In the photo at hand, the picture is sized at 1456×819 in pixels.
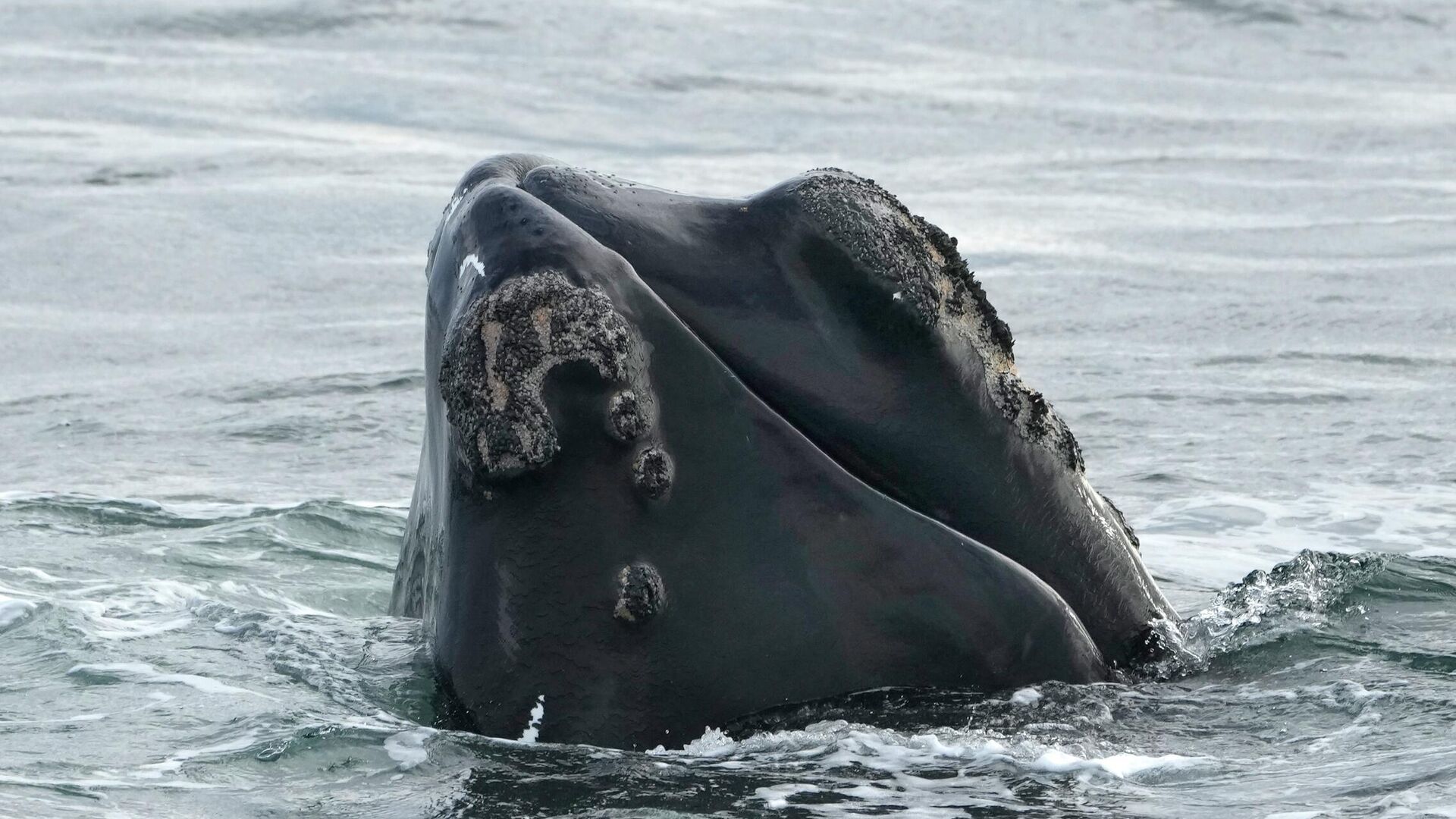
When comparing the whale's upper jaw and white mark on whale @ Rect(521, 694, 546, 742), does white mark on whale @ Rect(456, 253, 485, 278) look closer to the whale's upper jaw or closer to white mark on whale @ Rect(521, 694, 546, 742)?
the whale's upper jaw

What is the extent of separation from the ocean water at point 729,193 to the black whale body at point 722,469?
13 cm

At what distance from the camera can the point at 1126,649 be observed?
4738mm

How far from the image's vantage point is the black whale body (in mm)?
4195

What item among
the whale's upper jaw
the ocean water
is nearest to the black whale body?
the whale's upper jaw

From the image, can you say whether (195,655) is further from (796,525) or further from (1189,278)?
(1189,278)

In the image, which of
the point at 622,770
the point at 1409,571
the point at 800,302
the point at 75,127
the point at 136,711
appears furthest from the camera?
the point at 75,127

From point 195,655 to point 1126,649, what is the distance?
2.59 metres

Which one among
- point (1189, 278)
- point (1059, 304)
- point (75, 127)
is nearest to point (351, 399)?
point (1059, 304)

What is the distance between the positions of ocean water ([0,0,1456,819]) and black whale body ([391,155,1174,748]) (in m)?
0.13

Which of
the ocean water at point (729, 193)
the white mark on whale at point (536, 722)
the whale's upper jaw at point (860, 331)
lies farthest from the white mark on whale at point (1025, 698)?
the white mark on whale at point (536, 722)

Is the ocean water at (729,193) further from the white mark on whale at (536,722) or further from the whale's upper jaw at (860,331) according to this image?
A: the whale's upper jaw at (860,331)

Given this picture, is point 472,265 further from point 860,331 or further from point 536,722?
point 536,722

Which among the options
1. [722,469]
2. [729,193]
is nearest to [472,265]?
[722,469]

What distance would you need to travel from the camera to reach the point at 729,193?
49.5 ft
